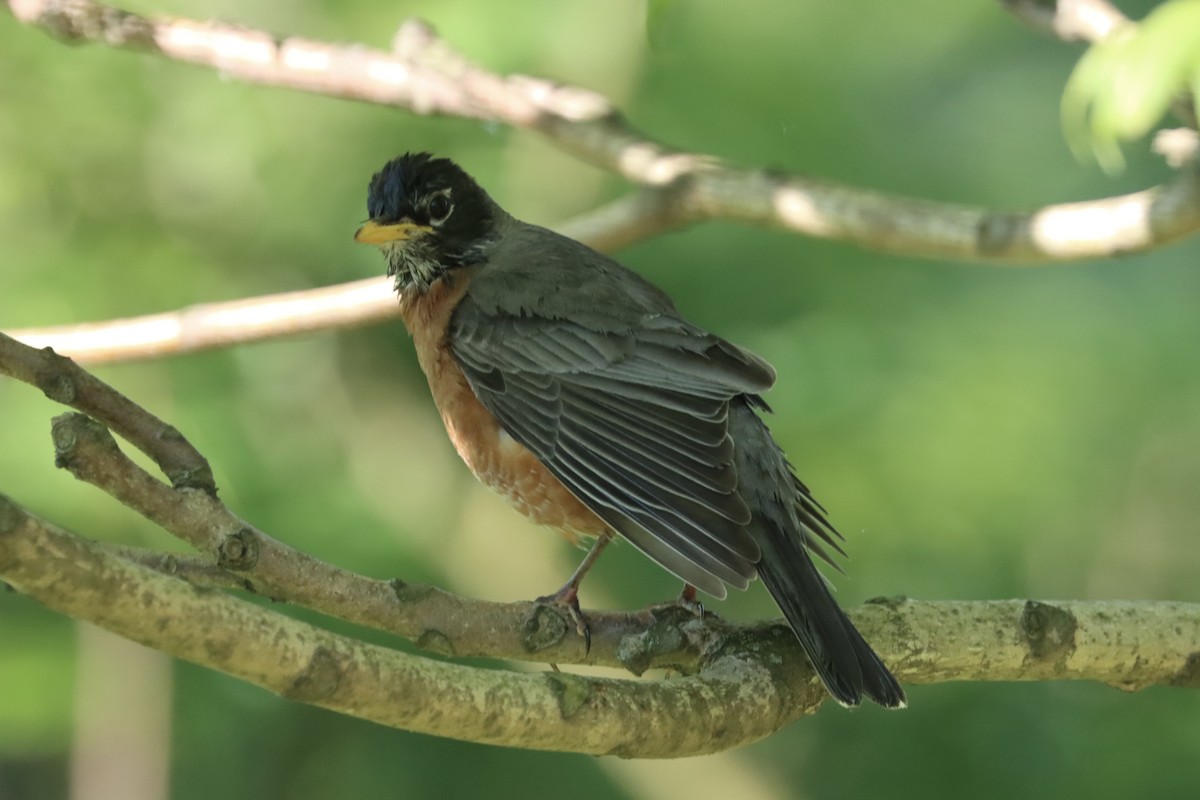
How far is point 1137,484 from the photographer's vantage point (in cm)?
668

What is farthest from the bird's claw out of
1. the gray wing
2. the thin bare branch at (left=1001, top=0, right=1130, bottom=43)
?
the thin bare branch at (left=1001, top=0, right=1130, bottom=43)

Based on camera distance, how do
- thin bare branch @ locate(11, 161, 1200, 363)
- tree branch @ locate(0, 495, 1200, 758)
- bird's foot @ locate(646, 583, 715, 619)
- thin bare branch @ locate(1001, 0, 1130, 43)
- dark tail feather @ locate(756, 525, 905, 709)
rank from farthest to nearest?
1. thin bare branch @ locate(1001, 0, 1130, 43)
2. thin bare branch @ locate(11, 161, 1200, 363)
3. bird's foot @ locate(646, 583, 715, 619)
4. dark tail feather @ locate(756, 525, 905, 709)
5. tree branch @ locate(0, 495, 1200, 758)

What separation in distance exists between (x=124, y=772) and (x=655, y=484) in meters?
3.19

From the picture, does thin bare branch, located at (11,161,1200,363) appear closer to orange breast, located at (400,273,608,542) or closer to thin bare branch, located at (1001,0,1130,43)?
orange breast, located at (400,273,608,542)

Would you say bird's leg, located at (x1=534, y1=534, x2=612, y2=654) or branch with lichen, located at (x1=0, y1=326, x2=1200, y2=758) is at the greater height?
bird's leg, located at (x1=534, y1=534, x2=612, y2=654)

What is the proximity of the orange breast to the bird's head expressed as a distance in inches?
4.2

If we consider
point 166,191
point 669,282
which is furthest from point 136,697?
point 669,282

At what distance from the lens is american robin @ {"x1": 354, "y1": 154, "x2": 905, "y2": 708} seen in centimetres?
351

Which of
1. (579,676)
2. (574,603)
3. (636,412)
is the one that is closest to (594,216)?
(636,412)

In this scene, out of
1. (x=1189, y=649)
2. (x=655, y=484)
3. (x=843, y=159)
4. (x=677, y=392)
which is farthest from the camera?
(x=843, y=159)

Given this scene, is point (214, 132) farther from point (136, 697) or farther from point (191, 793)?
point (191, 793)

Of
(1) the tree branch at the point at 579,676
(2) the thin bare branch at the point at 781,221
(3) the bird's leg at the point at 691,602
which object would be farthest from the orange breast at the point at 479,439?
(1) the tree branch at the point at 579,676

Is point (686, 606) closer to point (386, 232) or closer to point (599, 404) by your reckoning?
point (599, 404)

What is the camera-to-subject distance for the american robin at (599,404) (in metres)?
3.51
